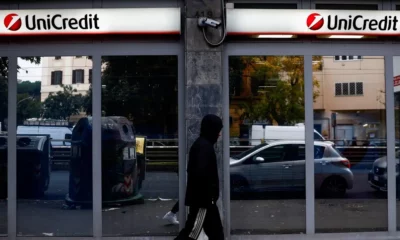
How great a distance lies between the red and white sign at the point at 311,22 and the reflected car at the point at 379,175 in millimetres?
2069

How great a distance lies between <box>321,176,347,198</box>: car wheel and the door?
2.41 feet

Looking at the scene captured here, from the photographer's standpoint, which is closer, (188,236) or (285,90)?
(188,236)

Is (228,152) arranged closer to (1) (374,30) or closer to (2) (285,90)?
(2) (285,90)

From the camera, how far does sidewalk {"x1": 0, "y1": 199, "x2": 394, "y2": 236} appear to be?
395 inches

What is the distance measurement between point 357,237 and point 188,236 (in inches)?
156

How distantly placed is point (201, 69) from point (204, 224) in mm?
3191

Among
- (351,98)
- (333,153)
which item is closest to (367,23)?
(351,98)

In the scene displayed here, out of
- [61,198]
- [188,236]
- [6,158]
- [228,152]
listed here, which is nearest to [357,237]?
[228,152]

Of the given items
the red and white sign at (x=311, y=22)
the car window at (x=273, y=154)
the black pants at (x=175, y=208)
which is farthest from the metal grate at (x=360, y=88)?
the black pants at (x=175, y=208)

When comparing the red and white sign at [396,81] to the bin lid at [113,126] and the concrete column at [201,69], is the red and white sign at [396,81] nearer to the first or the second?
the concrete column at [201,69]

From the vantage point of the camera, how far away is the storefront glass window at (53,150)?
396 inches

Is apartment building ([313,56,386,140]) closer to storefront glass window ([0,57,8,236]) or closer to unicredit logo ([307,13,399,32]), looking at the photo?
unicredit logo ([307,13,399,32])

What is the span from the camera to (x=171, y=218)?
9984mm

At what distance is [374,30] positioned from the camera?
10102 millimetres
